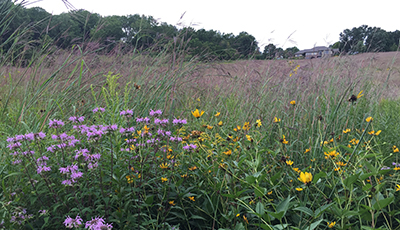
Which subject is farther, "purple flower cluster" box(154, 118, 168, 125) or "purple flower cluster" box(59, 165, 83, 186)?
"purple flower cluster" box(154, 118, 168, 125)

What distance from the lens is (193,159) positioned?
1.44 meters

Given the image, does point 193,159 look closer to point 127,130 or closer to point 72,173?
point 127,130

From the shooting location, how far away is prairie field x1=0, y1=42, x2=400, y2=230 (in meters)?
1.04

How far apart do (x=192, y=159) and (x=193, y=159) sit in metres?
0.05

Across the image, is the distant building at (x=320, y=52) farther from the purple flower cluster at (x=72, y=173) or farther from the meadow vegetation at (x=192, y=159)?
the purple flower cluster at (x=72, y=173)

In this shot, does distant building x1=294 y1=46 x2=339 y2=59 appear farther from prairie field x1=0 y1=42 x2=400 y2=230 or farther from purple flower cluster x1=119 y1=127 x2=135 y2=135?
purple flower cluster x1=119 y1=127 x2=135 y2=135

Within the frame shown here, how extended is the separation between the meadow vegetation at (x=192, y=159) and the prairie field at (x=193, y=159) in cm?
1

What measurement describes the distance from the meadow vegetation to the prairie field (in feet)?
0.04

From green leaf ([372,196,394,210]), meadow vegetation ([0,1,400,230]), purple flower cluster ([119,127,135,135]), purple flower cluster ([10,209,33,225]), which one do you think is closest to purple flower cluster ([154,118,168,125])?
meadow vegetation ([0,1,400,230])

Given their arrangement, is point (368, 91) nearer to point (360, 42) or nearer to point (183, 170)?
point (360, 42)

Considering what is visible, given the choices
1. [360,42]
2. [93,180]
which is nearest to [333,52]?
[360,42]

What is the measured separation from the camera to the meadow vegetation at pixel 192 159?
1.04 metres

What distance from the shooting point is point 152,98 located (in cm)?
215

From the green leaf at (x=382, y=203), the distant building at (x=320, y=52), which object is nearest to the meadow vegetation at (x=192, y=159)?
the green leaf at (x=382, y=203)
